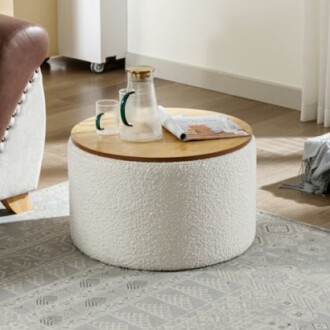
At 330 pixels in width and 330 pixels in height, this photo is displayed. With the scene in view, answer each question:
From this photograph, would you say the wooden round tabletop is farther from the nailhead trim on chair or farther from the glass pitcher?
the nailhead trim on chair

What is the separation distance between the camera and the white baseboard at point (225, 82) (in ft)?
15.8

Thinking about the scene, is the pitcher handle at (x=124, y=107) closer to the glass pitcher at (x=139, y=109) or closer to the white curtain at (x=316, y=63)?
the glass pitcher at (x=139, y=109)

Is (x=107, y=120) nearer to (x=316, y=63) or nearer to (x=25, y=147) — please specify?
(x=25, y=147)

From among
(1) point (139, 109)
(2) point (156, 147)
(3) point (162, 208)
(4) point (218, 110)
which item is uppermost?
(1) point (139, 109)

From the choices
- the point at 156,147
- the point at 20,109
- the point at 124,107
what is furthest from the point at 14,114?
the point at 156,147

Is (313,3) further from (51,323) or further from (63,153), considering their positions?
(51,323)

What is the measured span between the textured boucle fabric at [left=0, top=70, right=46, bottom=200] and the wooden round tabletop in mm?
291

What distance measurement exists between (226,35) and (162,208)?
237 cm

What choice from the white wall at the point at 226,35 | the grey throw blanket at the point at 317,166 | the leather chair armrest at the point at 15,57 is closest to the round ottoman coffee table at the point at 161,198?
the leather chair armrest at the point at 15,57

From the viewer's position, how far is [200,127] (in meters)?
3.02

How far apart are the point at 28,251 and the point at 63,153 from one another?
3.64 ft

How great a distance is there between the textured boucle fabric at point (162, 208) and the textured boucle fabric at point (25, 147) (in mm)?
336

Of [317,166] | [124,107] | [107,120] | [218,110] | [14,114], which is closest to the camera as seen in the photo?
[124,107]

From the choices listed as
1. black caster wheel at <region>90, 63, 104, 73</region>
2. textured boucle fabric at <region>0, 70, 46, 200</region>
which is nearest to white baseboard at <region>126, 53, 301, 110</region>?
black caster wheel at <region>90, 63, 104, 73</region>
